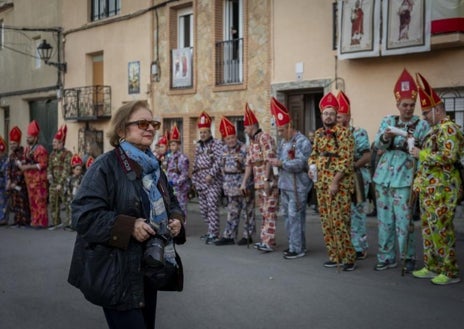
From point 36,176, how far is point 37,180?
83 millimetres

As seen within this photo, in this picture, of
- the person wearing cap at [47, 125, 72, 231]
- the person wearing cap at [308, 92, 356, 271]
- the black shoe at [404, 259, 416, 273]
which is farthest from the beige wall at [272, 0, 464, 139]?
the black shoe at [404, 259, 416, 273]

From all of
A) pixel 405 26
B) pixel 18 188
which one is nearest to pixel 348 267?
pixel 405 26

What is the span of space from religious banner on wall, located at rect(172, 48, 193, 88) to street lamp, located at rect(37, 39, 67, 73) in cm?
623

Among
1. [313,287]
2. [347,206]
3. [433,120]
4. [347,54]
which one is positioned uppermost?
[347,54]

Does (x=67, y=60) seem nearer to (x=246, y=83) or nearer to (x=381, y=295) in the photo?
(x=246, y=83)

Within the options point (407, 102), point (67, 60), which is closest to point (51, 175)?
point (407, 102)

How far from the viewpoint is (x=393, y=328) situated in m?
5.73

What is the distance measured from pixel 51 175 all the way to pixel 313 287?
7389mm

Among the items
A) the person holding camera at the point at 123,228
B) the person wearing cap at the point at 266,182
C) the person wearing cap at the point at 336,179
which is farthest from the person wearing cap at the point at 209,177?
the person holding camera at the point at 123,228

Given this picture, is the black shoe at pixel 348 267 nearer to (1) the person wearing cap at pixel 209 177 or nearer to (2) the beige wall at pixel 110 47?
(1) the person wearing cap at pixel 209 177

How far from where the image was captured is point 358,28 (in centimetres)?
1445

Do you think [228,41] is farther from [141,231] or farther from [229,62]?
[141,231]

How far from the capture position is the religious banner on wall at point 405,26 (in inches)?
520

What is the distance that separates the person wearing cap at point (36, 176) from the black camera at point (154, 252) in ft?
33.1
